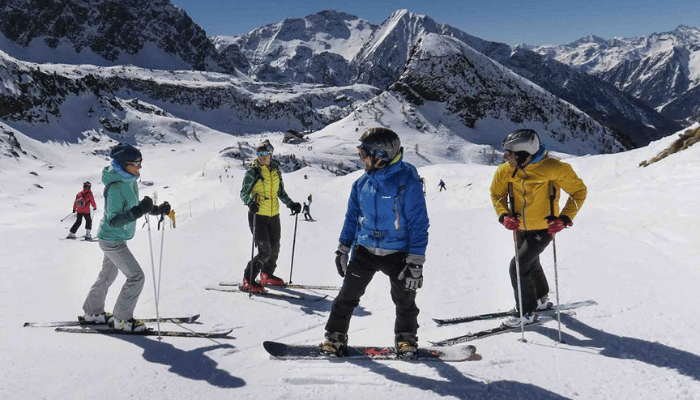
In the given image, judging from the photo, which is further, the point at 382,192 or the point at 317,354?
the point at 317,354

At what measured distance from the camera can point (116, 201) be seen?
4.89m

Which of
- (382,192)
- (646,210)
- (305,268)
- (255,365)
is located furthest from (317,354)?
(646,210)

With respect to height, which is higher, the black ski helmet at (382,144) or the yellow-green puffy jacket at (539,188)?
the black ski helmet at (382,144)

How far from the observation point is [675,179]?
12.0 metres

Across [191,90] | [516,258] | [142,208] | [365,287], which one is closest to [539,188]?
[516,258]

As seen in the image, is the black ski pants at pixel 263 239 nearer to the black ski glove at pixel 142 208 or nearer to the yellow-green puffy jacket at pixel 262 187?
the yellow-green puffy jacket at pixel 262 187

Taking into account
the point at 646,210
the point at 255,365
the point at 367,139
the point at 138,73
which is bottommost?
the point at 255,365

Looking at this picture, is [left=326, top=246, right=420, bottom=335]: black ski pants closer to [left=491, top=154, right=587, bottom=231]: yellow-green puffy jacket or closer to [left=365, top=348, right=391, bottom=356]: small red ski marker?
[left=365, top=348, right=391, bottom=356]: small red ski marker

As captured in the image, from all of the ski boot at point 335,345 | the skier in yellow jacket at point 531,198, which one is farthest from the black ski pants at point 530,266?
the ski boot at point 335,345

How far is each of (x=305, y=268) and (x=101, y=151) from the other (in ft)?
181

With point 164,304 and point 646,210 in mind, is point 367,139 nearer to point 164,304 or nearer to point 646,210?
point 164,304

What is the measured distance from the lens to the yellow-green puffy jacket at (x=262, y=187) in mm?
7031

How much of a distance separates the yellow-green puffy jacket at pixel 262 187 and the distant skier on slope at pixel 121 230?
5.84 ft

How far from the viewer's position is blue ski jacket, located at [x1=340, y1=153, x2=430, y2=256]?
4.10 meters
